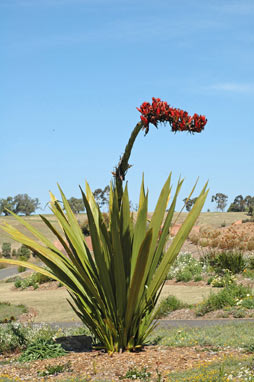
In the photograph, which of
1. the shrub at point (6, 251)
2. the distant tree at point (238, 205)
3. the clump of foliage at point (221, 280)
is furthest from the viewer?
the distant tree at point (238, 205)

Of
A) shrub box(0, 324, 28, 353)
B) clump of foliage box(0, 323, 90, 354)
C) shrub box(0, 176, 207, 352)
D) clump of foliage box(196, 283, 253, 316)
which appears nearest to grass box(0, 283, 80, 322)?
clump of foliage box(0, 323, 90, 354)

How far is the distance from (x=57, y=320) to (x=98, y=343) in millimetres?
5720

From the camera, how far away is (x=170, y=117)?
255 inches

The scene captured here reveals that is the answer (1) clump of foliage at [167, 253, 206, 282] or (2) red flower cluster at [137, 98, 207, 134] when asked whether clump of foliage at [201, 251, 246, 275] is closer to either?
(1) clump of foliage at [167, 253, 206, 282]

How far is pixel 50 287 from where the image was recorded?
21906 millimetres

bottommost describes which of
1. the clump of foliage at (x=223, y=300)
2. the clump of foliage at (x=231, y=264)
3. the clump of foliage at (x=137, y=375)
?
the clump of foliage at (x=137, y=375)

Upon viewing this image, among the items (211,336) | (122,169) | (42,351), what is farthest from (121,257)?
(211,336)

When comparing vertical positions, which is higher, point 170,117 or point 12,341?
point 170,117

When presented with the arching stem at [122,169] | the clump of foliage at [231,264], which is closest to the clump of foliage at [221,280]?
the clump of foliage at [231,264]

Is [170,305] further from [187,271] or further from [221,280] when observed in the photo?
[187,271]

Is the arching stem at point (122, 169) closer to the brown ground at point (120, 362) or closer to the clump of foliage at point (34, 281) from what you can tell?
the brown ground at point (120, 362)

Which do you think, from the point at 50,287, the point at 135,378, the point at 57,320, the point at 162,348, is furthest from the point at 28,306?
the point at 135,378

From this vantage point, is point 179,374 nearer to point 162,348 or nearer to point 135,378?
point 135,378

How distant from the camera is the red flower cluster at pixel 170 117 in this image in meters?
6.45
